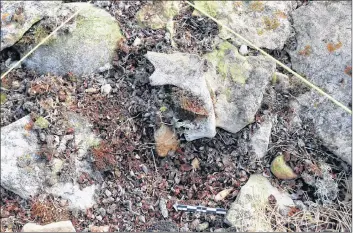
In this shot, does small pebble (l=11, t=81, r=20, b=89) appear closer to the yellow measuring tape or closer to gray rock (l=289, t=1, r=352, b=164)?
the yellow measuring tape

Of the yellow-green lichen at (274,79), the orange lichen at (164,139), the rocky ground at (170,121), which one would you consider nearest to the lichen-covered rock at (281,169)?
the rocky ground at (170,121)

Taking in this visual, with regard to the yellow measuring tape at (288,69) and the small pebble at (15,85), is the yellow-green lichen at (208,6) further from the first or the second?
the small pebble at (15,85)

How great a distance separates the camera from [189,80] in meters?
5.93

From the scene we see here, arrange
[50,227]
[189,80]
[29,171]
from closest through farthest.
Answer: [50,227] < [29,171] < [189,80]

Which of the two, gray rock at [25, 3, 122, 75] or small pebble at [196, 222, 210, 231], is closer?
small pebble at [196, 222, 210, 231]

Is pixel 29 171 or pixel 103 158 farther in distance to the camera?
pixel 103 158

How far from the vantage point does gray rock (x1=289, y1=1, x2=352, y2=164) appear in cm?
611

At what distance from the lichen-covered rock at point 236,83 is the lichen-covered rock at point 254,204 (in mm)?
746

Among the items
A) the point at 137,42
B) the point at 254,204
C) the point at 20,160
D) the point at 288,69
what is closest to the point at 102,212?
the point at 20,160

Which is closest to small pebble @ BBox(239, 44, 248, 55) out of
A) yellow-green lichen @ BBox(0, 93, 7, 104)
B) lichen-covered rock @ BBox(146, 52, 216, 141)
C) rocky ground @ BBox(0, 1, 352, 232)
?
rocky ground @ BBox(0, 1, 352, 232)

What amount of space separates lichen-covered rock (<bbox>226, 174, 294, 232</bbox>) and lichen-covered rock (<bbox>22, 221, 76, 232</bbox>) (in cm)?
190

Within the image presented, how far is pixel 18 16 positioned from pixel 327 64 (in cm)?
412

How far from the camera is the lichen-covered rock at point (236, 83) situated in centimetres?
603

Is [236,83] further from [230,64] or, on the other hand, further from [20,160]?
[20,160]
